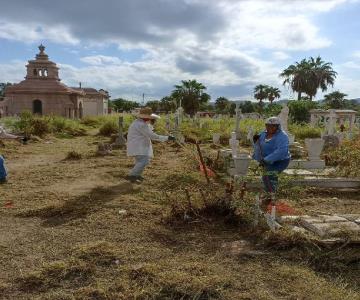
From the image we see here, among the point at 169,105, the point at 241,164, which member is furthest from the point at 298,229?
the point at 169,105

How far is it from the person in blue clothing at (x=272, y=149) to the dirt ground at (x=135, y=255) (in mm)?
560

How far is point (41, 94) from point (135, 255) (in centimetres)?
3352

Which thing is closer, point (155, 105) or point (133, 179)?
point (133, 179)

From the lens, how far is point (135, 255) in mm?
3855

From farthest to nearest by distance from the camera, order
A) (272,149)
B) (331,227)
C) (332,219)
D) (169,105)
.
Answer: (169,105)
(272,149)
(332,219)
(331,227)

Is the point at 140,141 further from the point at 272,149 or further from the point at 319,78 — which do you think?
the point at 319,78

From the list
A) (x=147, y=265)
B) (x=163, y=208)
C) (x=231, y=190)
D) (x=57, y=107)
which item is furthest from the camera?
(x=57, y=107)

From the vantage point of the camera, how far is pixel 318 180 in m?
7.36

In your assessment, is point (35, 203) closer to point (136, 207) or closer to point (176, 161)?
point (136, 207)

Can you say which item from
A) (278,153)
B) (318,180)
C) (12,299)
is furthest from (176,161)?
(12,299)

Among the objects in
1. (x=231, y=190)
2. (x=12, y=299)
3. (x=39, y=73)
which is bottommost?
(x=12, y=299)

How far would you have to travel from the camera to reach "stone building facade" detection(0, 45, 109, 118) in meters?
34.9

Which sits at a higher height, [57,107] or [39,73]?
[39,73]

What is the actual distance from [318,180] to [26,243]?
5104 mm
